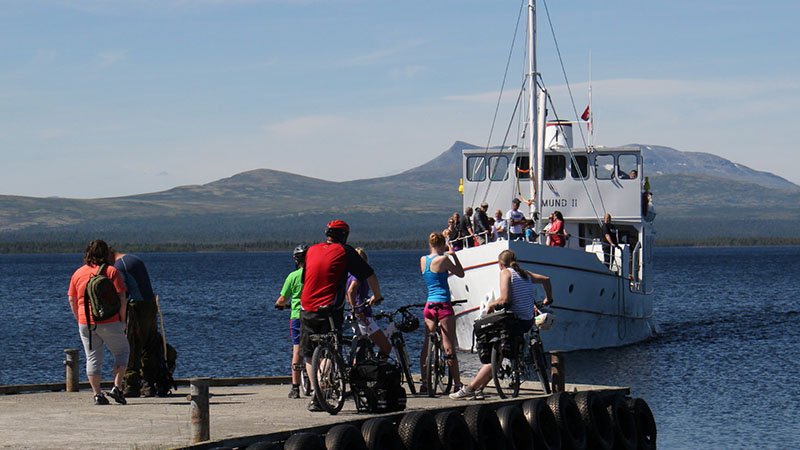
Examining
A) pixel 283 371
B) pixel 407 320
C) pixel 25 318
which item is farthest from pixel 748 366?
pixel 25 318

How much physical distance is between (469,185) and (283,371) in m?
7.36

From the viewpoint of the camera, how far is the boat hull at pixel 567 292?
29844mm

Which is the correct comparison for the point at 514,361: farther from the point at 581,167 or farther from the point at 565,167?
Result: the point at 581,167

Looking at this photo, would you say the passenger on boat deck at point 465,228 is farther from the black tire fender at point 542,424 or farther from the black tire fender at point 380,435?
the black tire fender at point 380,435

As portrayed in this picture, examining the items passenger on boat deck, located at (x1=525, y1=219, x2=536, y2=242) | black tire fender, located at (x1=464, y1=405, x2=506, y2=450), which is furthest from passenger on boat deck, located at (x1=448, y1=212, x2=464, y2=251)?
black tire fender, located at (x1=464, y1=405, x2=506, y2=450)

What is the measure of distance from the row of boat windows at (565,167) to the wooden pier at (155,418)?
61.7 ft

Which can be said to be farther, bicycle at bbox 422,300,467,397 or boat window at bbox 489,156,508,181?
boat window at bbox 489,156,508,181

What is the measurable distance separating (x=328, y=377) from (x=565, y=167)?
74.4 ft

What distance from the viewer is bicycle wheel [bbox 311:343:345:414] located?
13336 millimetres

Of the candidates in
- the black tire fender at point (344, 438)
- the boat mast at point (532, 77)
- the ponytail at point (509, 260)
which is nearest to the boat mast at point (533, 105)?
the boat mast at point (532, 77)

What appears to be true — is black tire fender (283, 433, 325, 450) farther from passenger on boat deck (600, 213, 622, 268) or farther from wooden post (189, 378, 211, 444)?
passenger on boat deck (600, 213, 622, 268)

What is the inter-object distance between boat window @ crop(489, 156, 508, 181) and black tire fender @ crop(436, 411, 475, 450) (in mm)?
22471

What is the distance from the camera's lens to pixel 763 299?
69875 mm

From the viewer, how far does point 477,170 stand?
118 feet
